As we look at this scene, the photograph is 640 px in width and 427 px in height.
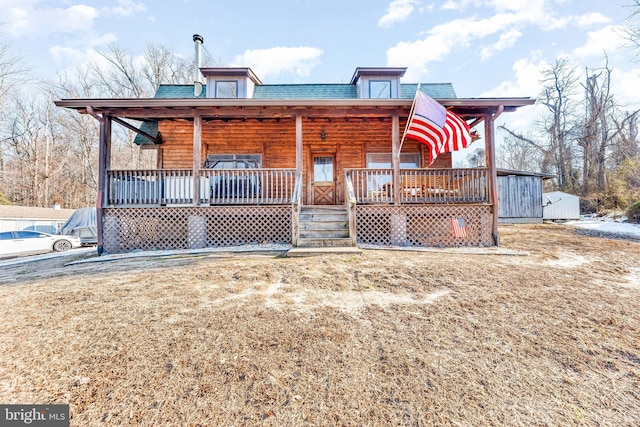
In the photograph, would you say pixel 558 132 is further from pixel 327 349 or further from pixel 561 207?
pixel 327 349

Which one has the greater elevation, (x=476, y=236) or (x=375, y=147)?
(x=375, y=147)

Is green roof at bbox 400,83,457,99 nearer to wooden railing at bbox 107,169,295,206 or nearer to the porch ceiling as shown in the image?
the porch ceiling

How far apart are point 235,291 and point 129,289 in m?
1.49

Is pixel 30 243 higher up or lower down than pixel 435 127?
lower down

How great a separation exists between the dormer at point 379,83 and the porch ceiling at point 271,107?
11.1ft

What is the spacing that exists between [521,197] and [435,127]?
12238 mm

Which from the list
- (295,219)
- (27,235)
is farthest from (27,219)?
(295,219)

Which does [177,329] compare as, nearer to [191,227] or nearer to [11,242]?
[191,227]

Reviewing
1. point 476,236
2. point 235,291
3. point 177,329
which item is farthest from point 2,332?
Answer: point 476,236

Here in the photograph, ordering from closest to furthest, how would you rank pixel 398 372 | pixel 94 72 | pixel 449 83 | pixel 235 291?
pixel 398 372
pixel 235 291
pixel 449 83
pixel 94 72

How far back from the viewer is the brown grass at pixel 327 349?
1870mm

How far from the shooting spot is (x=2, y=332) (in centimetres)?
276

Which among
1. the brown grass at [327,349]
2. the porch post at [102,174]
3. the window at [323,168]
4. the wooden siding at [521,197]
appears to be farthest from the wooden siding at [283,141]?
the wooden siding at [521,197]

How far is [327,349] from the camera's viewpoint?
2506mm
